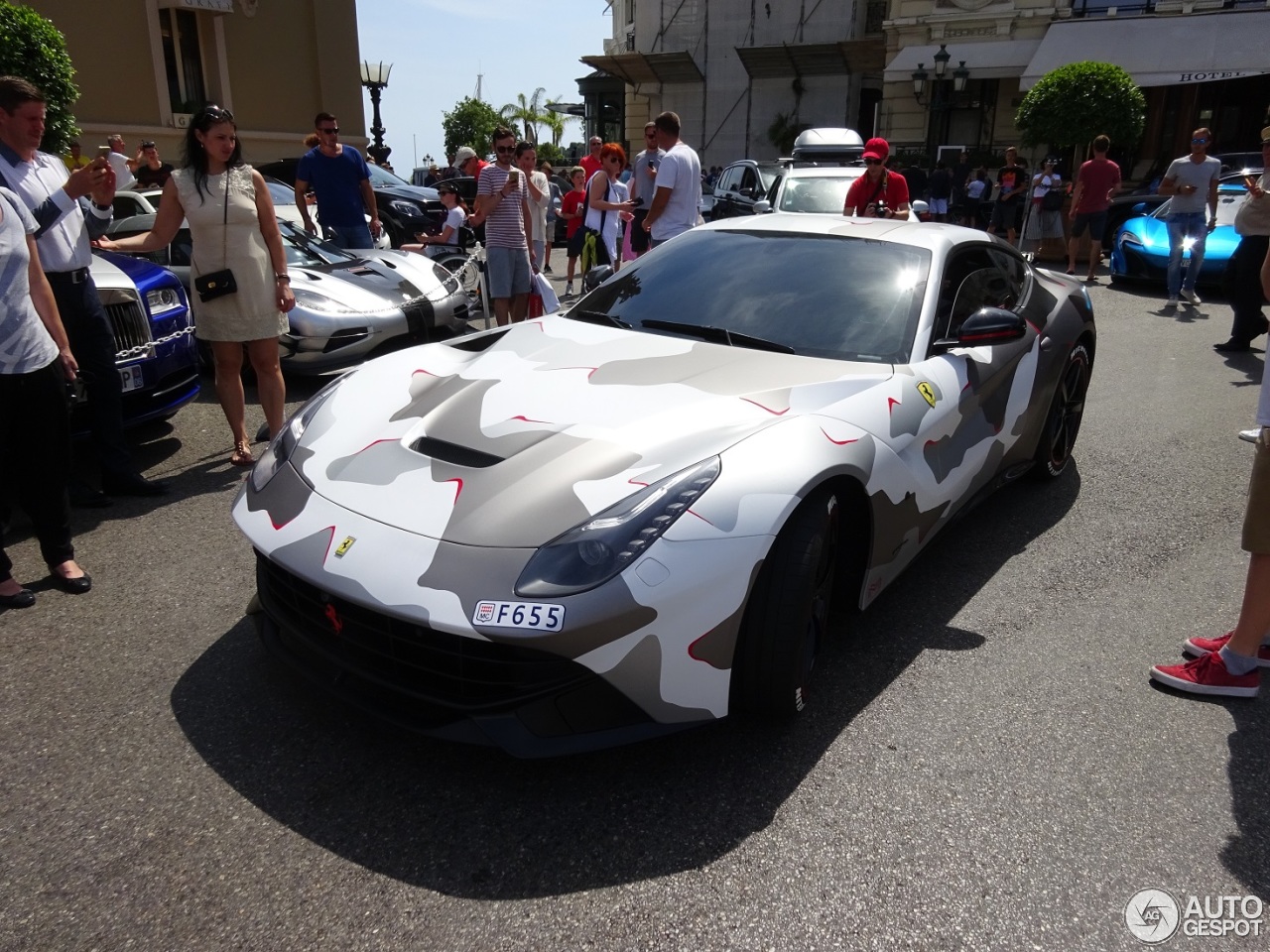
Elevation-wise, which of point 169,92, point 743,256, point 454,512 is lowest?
point 454,512

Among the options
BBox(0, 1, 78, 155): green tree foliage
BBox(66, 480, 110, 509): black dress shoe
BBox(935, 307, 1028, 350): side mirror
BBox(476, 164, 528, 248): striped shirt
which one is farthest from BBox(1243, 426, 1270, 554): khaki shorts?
BBox(0, 1, 78, 155): green tree foliage

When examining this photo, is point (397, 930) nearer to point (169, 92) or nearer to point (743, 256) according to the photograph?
point (743, 256)

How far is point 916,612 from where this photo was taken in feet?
10.8

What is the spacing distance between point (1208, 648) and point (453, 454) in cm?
253

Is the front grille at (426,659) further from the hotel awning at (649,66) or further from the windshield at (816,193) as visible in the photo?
the hotel awning at (649,66)

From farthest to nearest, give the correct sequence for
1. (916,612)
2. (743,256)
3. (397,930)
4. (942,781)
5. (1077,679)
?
1. (743,256)
2. (916,612)
3. (1077,679)
4. (942,781)
5. (397,930)

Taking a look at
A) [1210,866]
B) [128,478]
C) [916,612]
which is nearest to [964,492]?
[916,612]

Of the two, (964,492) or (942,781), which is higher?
(964,492)

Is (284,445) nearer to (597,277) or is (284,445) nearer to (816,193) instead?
(597,277)

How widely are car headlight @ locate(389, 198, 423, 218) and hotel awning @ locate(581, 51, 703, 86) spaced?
24060mm

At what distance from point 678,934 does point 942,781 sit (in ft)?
2.92

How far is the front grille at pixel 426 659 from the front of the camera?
2109 mm

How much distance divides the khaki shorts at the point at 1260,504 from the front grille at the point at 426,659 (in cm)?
212

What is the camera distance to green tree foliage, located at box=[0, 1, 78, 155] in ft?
40.3
